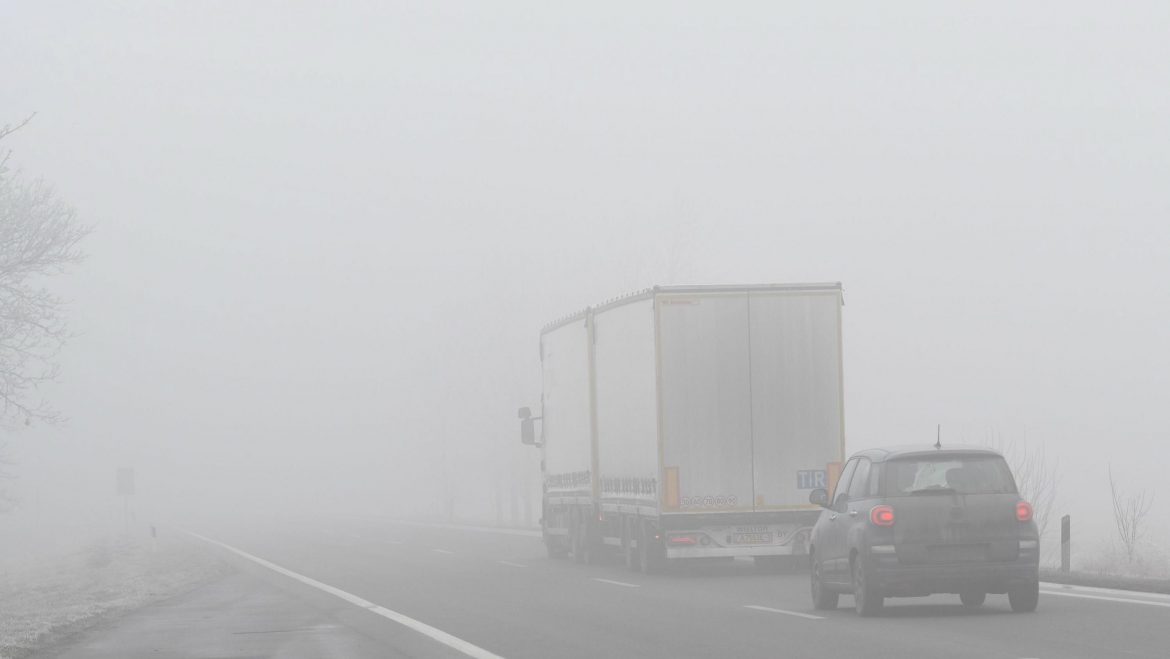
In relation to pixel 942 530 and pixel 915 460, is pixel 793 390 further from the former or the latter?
pixel 942 530

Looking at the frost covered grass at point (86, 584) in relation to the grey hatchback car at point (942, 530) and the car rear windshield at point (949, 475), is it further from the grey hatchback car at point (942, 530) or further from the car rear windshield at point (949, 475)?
the car rear windshield at point (949, 475)

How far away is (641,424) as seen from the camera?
2664cm

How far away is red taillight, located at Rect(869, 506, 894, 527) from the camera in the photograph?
1609cm

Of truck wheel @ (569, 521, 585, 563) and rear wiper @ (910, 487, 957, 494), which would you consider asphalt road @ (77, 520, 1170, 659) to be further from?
rear wiper @ (910, 487, 957, 494)

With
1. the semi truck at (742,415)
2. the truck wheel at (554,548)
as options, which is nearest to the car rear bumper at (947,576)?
the semi truck at (742,415)

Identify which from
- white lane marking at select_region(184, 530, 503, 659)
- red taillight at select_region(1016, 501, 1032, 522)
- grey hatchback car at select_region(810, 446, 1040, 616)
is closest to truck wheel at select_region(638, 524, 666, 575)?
white lane marking at select_region(184, 530, 503, 659)

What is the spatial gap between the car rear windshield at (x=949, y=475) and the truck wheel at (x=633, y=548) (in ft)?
36.2

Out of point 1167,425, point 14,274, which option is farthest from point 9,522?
point 14,274

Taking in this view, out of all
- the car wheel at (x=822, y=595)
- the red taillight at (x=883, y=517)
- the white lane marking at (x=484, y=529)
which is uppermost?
the red taillight at (x=883, y=517)

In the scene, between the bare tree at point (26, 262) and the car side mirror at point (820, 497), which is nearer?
the car side mirror at point (820, 497)

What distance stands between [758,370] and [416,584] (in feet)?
19.7

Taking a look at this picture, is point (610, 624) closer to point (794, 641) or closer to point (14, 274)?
point (794, 641)

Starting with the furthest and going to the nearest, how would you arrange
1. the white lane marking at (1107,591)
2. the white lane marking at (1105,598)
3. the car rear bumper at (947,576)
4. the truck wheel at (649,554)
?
the truck wheel at (649,554) → the white lane marking at (1107,591) → the white lane marking at (1105,598) → the car rear bumper at (947,576)

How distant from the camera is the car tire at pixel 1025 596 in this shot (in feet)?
53.3
